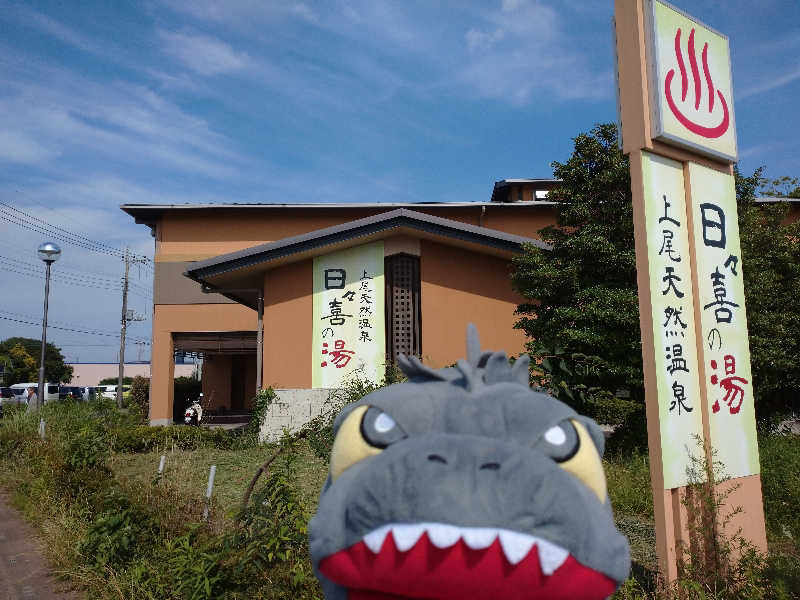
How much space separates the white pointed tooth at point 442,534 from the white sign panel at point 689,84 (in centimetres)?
415

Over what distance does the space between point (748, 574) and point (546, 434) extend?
131 inches

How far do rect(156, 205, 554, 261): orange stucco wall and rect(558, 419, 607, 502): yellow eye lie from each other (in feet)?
72.2

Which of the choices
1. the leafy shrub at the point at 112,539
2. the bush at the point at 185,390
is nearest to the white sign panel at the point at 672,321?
the leafy shrub at the point at 112,539

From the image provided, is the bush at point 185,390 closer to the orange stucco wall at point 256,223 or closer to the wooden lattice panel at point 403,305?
the orange stucco wall at point 256,223

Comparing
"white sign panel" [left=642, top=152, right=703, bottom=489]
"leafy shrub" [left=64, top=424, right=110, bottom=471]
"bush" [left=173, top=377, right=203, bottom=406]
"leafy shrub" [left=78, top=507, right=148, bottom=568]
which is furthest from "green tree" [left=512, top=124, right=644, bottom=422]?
"bush" [left=173, top=377, right=203, bottom=406]

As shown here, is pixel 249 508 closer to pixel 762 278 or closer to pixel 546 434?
pixel 546 434

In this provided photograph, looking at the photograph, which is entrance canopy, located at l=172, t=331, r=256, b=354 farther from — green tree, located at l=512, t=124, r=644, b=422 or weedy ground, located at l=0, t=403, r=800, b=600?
green tree, located at l=512, t=124, r=644, b=422

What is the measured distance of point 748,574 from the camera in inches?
167

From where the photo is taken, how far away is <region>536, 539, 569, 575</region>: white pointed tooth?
1.73 metres

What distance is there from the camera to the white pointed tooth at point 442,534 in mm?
1716

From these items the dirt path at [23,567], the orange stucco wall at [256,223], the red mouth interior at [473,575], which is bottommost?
the dirt path at [23,567]

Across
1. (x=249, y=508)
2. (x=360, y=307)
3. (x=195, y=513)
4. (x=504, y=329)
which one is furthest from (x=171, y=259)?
(x=249, y=508)

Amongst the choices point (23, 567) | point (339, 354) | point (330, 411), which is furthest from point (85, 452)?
point (339, 354)

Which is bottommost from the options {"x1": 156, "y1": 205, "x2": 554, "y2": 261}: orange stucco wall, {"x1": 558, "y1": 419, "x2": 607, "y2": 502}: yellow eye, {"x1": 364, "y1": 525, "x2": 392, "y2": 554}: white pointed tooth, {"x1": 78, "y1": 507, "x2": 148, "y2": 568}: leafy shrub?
{"x1": 78, "y1": 507, "x2": 148, "y2": 568}: leafy shrub
